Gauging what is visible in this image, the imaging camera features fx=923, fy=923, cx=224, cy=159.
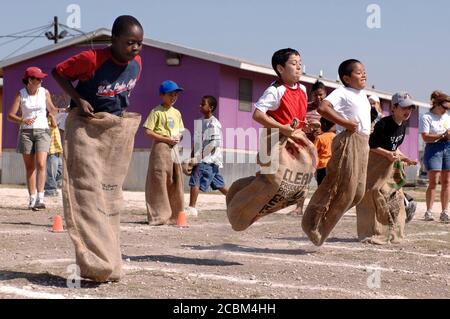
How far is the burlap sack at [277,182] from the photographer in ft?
26.8

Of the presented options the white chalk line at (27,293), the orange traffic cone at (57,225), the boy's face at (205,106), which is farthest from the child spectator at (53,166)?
the white chalk line at (27,293)

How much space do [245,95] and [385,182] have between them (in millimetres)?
18472

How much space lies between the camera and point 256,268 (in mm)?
8016

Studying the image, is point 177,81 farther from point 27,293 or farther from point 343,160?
point 27,293

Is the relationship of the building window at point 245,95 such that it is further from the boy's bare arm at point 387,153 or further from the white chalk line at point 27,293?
the white chalk line at point 27,293

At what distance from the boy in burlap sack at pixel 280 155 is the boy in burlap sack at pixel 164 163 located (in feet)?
13.7

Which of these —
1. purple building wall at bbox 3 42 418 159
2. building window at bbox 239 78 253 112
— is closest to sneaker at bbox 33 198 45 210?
purple building wall at bbox 3 42 418 159

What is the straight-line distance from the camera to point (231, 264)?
8.27 m

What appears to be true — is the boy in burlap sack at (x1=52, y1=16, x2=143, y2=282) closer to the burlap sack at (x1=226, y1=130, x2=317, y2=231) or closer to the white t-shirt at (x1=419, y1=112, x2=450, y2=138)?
the burlap sack at (x1=226, y1=130, x2=317, y2=231)

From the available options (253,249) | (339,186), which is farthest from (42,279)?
(339,186)

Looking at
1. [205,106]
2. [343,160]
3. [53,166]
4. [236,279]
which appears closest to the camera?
[236,279]

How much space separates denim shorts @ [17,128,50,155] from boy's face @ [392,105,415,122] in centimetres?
583

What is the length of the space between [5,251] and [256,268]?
2434 millimetres

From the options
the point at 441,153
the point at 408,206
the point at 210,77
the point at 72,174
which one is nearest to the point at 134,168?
the point at 210,77
